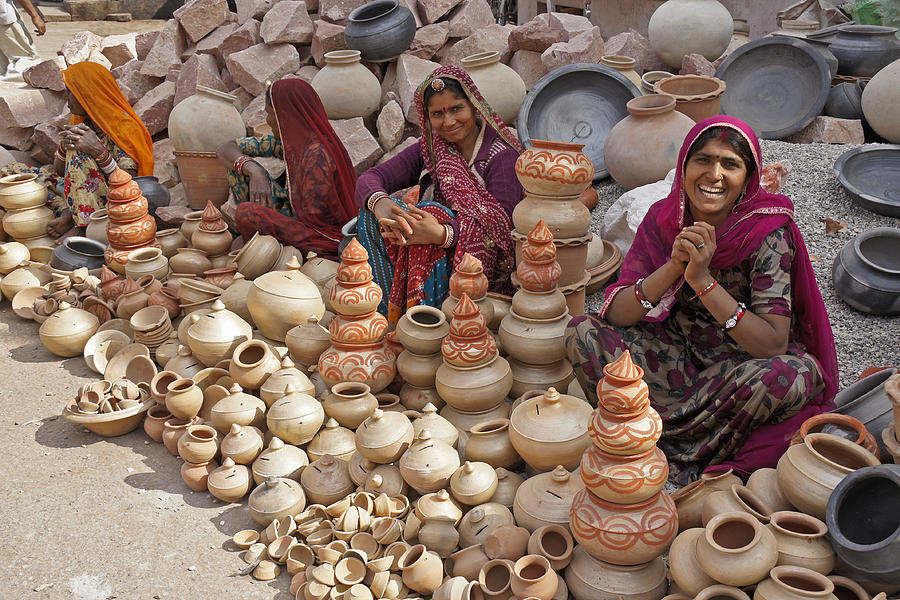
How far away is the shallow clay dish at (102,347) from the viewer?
3.83 m

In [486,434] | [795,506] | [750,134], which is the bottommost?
[486,434]

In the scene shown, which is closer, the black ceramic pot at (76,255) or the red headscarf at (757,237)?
the red headscarf at (757,237)

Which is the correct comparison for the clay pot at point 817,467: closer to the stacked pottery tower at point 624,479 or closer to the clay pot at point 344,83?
the stacked pottery tower at point 624,479

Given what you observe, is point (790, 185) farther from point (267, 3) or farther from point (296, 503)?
point (267, 3)

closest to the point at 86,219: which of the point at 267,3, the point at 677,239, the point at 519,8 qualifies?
the point at 267,3

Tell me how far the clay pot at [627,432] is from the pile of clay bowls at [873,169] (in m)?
3.05

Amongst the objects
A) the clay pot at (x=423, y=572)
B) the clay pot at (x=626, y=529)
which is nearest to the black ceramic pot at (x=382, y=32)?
the clay pot at (x=423, y=572)

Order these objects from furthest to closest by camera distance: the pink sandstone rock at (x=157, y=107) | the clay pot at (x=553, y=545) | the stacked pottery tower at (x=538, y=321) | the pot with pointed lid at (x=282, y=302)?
1. the pink sandstone rock at (x=157, y=107)
2. the pot with pointed lid at (x=282, y=302)
3. the stacked pottery tower at (x=538, y=321)
4. the clay pot at (x=553, y=545)

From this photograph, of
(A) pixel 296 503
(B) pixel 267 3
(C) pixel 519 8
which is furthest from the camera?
(C) pixel 519 8

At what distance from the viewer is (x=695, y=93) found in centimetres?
489

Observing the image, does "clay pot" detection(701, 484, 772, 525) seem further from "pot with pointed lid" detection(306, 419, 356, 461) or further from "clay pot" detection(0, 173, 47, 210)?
"clay pot" detection(0, 173, 47, 210)

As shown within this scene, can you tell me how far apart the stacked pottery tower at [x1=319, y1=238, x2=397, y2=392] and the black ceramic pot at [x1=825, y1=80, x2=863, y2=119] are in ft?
13.0

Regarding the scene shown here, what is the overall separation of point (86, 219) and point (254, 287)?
246 cm

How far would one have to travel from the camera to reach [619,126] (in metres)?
4.62
